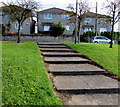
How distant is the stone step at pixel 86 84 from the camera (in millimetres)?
3686

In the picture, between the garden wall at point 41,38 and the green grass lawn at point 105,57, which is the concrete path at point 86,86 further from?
the garden wall at point 41,38

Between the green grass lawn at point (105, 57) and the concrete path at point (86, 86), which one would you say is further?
the green grass lawn at point (105, 57)

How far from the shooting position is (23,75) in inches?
161

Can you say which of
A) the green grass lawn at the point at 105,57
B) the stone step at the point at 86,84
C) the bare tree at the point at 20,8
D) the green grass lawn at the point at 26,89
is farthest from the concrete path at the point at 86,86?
the bare tree at the point at 20,8

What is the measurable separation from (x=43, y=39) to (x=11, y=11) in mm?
7375

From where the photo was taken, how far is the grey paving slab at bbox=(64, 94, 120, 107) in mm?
3188

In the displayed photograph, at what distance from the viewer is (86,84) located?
401 centimetres

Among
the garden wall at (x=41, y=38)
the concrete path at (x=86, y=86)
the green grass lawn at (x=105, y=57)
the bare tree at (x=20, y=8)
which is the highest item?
the bare tree at (x=20, y=8)

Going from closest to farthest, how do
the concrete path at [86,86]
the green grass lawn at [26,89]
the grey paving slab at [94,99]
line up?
the green grass lawn at [26,89] → the grey paving slab at [94,99] → the concrete path at [86,86]

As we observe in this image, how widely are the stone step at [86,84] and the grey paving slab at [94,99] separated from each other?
0.55 feet

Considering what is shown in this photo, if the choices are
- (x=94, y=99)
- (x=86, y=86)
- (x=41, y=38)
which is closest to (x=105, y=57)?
(x=86, y=86)

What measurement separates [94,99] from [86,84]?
679 mm

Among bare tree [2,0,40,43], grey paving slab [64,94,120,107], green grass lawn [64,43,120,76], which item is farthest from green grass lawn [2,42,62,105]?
bare tree [2,0,40,43]

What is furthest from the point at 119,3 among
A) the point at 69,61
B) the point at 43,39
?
the point at 43,39
